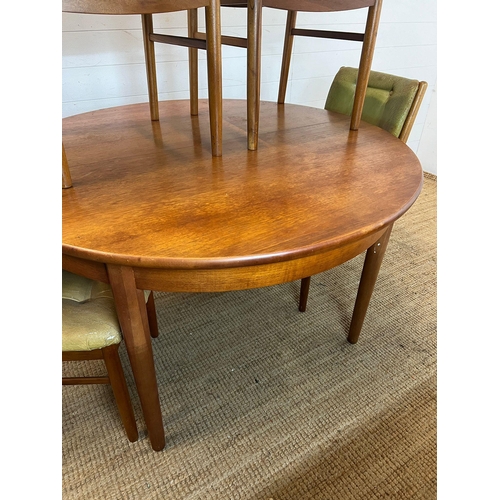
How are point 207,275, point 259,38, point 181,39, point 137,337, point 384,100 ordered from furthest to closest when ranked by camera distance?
1. point 384,100
2. point 181,39
3. point 259,38
4. point 137,337
5. point 207,275

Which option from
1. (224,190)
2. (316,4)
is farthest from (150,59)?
(224,190)

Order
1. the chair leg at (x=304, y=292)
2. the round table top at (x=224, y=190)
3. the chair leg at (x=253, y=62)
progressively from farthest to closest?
the chair leg at (x=304, y=292) < the chair leg at (x=253, y=62) < the round table top at (x=224, y=190)

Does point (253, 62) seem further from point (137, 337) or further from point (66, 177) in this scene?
point (137, 337)

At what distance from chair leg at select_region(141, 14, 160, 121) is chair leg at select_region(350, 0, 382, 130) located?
0.67m

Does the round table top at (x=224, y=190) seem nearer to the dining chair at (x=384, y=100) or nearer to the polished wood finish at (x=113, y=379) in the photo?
the dining chair at (x=384, y=100)

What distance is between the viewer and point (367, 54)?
47.9 inches

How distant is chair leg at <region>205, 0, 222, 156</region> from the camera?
90cm

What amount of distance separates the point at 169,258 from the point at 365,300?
931 mm

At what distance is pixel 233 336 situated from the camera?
154cm

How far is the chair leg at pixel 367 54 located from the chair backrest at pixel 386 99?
164 mm

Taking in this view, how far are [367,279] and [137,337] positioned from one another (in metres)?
0.81

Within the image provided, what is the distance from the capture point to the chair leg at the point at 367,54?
1.18m

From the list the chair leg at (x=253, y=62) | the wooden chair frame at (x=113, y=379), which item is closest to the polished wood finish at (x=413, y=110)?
the chair leg at (x=253, y=62)
